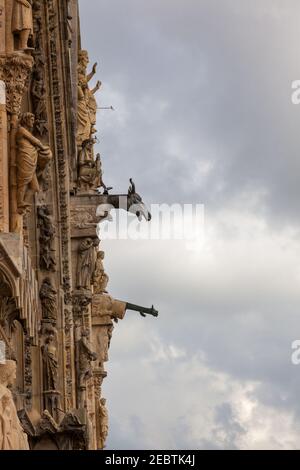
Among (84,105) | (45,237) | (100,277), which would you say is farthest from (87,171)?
(45,237)

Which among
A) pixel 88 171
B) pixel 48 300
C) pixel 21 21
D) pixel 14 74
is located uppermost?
pixel 88 171

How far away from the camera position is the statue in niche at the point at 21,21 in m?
23.9

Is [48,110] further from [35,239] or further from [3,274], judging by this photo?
[3,274]

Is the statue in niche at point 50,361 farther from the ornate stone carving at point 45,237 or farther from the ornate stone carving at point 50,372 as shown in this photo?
the ornate stone carving at point 45,237

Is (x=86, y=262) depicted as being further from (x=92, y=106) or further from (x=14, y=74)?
(x=14, y=74)

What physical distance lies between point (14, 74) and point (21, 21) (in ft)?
2.47

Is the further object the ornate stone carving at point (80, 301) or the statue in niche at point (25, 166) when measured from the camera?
the ornate stone carving at point (80, 301)

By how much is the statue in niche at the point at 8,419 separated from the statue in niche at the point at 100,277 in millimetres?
21505

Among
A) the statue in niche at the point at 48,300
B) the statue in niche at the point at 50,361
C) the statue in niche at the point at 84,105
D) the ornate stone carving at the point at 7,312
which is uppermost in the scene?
the statue in niche at the point at 84,105

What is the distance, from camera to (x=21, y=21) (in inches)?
941

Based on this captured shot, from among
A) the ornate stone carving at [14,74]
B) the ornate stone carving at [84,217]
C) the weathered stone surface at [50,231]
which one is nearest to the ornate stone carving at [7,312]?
the weathered stone surface at [50,231]

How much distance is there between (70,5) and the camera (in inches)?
1507

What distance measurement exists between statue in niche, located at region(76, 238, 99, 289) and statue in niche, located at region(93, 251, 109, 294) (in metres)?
4.03
